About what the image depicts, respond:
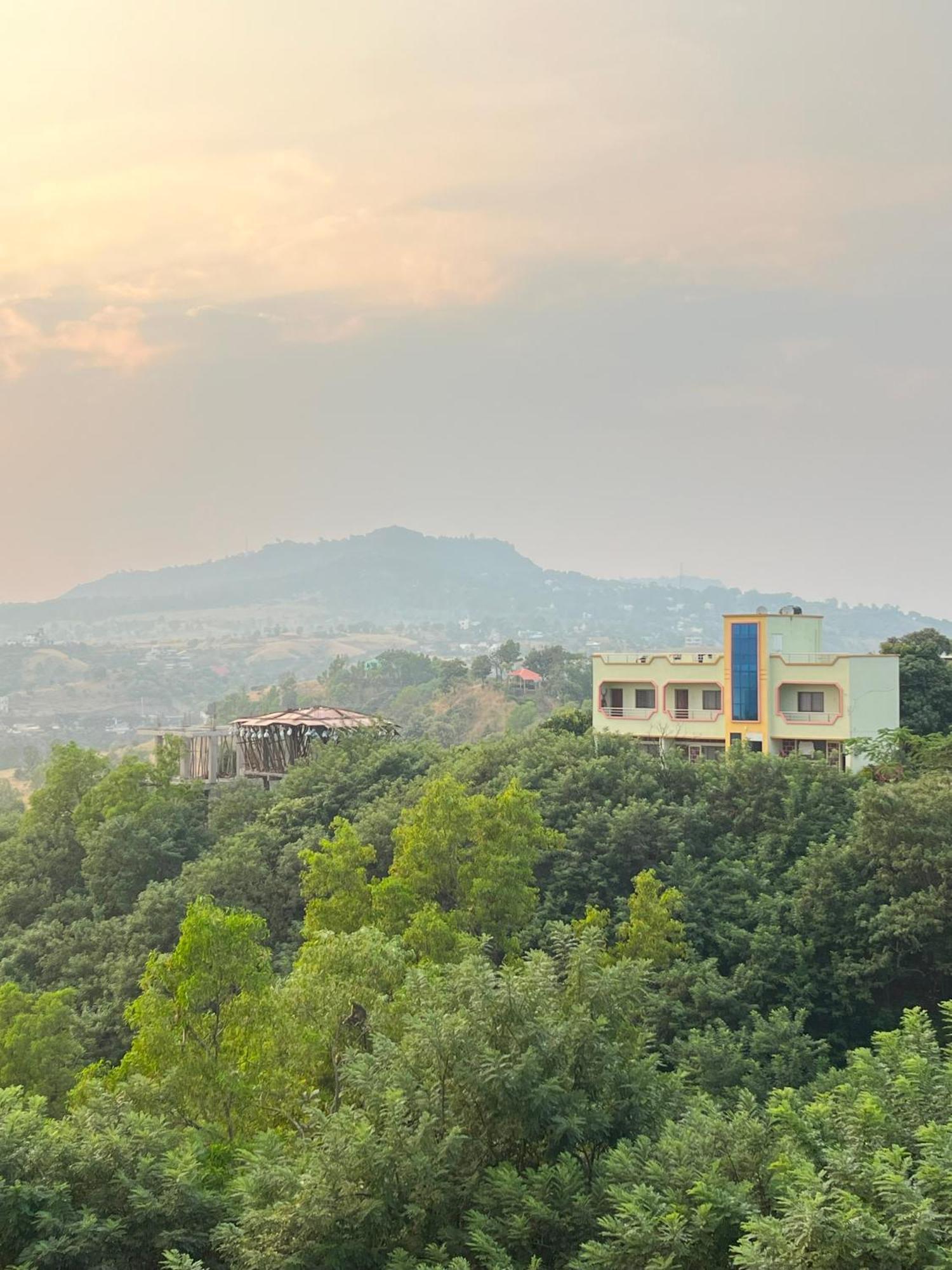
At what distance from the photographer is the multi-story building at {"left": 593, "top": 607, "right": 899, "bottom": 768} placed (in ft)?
113

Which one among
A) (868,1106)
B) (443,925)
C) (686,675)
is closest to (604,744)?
(686,675)

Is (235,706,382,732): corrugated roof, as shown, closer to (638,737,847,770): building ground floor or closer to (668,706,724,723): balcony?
(638,737,847,770): building ground floor

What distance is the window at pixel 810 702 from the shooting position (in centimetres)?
3497

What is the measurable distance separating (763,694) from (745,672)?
2.63 ft

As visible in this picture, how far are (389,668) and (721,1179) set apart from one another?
12965 cm

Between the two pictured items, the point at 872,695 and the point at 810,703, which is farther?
the point at 810,703

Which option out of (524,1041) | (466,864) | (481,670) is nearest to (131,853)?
(466,864)

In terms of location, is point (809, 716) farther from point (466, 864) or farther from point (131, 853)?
point (131, 853)

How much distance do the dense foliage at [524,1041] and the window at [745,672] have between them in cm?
560

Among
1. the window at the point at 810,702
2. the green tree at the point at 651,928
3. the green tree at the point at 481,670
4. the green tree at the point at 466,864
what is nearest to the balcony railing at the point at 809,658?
the window at the point at 810,702

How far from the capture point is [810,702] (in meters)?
35.1

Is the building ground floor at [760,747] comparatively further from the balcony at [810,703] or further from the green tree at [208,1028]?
the green tree at [208,1028]

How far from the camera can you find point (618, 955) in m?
20.7

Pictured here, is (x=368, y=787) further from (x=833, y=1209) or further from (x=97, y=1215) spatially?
(x=833, y=1209)
